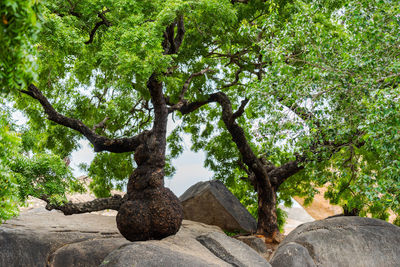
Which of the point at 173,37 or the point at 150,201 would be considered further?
the point at 173,37

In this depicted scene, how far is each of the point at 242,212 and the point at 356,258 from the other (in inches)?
229

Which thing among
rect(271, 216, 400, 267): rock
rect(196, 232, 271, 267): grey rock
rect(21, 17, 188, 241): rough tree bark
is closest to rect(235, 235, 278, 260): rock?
rect(271, 216, 400, 267): rock

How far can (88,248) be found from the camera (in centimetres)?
832

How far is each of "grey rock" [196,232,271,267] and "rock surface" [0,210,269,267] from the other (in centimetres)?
5

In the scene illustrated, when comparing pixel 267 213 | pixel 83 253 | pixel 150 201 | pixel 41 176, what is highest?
pixel 41 176

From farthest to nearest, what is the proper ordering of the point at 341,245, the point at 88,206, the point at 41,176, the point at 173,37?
1. the point at 173,37
2. the point at 88,206
3. the point at 341,245
4. the point at 41,176

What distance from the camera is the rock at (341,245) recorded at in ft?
27.5

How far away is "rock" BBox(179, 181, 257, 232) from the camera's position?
46.1 ft

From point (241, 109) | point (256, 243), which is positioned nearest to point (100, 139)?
point (241, 109)

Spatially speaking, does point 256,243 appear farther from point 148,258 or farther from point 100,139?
point 148,258

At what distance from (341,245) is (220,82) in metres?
7.98

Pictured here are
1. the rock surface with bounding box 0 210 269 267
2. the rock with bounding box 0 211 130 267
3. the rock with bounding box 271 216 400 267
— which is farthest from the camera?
the rock with bounding box 271 216 400 267

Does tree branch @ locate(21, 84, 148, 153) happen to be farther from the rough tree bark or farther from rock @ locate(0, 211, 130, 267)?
rock @ locate(0, 211, 130, 267)

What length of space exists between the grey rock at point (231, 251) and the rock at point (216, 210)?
A: 4.81 metres
